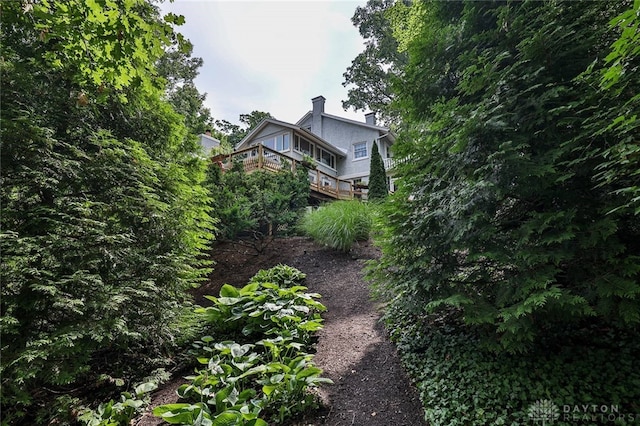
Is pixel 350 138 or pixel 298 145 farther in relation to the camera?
pixel 350 138

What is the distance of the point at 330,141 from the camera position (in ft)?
67.1

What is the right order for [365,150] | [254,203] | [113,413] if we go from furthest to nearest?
[365,150] < [254,203] < [113,413]

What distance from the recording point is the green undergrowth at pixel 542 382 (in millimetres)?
1633

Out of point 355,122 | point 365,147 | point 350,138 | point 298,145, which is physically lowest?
point 298,145

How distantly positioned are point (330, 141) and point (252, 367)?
1914 cm

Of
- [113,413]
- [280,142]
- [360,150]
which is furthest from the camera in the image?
[360,150]

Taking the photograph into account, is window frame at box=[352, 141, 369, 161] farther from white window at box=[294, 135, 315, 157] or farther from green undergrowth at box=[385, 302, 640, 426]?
green undergrowth at box=[385, 302, 640, 426]

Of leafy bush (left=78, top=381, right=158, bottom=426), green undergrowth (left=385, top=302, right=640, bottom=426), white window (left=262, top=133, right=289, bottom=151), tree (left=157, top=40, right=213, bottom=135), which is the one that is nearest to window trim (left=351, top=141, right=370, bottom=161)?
white window (left=262, top=133, right=289, bottom=151)

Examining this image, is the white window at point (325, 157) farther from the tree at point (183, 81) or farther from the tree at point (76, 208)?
the tree at point (76, 208)

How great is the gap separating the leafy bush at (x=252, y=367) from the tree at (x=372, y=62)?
1784 centimetres

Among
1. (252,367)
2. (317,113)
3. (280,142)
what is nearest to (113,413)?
(252,367)

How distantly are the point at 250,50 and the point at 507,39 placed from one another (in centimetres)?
344

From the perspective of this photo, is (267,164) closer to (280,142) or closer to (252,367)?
(280,142)

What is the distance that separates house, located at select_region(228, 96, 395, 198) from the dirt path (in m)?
11.2
